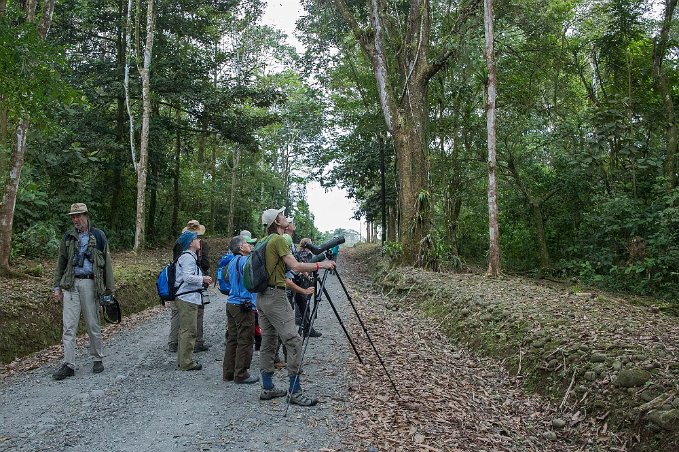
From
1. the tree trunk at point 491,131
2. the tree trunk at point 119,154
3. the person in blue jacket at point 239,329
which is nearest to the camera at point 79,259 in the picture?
the person in blue jacket at point 239,329

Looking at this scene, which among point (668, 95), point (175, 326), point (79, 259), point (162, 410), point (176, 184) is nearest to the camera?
point (162, 410)

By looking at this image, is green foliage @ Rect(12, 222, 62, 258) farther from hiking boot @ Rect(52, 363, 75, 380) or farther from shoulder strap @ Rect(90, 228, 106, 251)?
hiking boot @ Rect(52, 363, 75, 380)

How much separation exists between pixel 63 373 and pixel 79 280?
1273 millimetres

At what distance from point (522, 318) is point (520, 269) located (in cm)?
1499

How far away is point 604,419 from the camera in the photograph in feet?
18.4

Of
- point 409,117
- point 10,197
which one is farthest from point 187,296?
point 409,117

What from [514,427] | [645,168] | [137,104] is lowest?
[514,427]

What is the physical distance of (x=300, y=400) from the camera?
5836mm

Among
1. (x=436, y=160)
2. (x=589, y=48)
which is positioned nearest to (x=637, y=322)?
(x=589, y=48)

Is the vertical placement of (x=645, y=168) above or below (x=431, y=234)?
above

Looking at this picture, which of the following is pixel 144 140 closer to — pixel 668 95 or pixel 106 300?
pixel 106 300

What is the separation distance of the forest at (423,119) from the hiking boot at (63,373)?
4.15 meters

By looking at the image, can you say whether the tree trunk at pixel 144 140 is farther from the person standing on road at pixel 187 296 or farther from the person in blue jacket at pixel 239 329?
the person in blue jacket at pixel 239 329

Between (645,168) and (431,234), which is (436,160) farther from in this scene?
(645,168)
